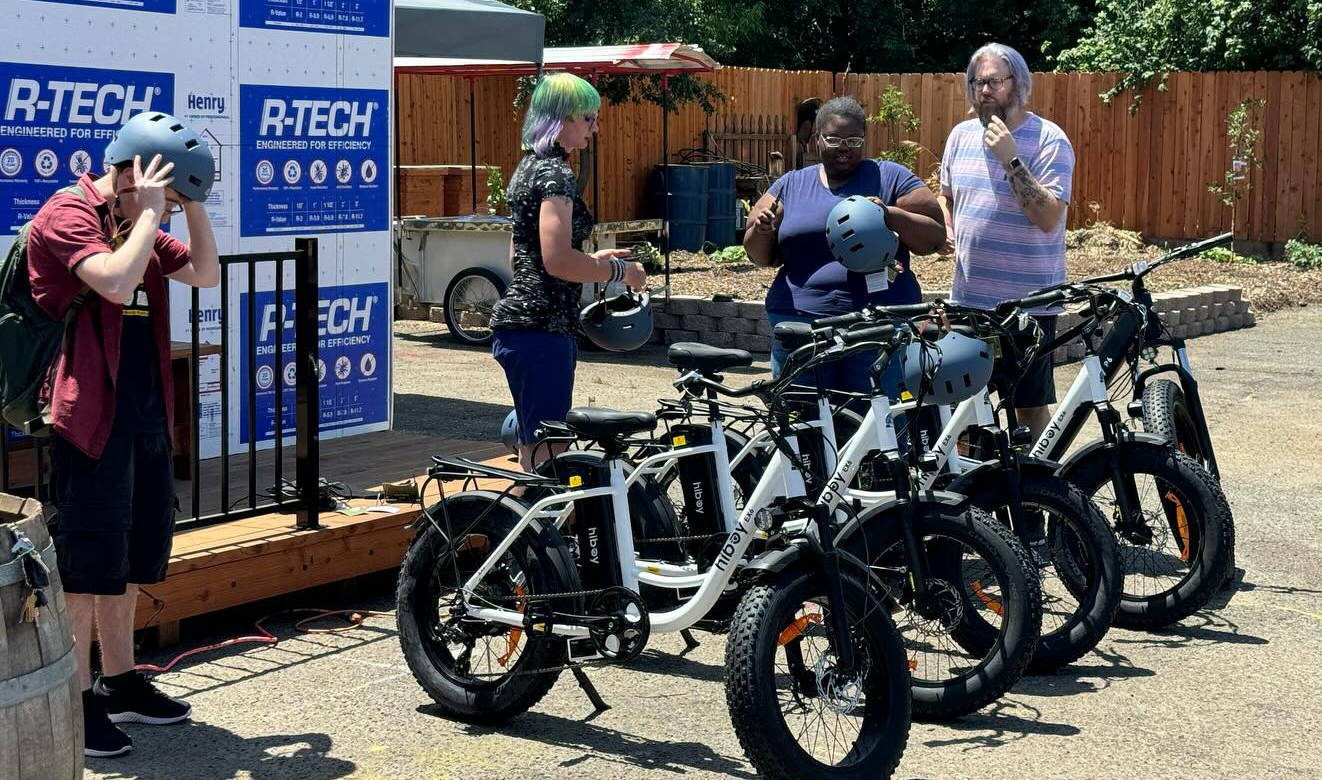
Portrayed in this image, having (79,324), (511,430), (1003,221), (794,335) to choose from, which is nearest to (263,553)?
(511,430)

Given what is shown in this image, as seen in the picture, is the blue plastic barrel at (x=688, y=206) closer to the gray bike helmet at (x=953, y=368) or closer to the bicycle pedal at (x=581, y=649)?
the gray bike helmet at (x=953, y=368)

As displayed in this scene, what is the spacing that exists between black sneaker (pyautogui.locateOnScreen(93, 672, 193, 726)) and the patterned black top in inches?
62.4

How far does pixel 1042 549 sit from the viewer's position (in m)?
5.38

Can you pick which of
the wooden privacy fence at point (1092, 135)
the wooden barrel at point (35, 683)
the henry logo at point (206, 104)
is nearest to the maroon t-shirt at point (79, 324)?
the wooden barrel at point (35, 683)

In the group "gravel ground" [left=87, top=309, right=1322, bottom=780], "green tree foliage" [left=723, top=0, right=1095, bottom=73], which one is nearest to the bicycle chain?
"gravel ground" [left=87, top=309, right=1322, bottom=780]

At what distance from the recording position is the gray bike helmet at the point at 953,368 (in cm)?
501

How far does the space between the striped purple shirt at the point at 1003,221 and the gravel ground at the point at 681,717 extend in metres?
1.43

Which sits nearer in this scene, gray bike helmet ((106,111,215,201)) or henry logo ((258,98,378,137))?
gray bike helmet ((106,111,215,201))

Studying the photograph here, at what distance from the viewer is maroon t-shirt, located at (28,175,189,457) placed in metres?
4.32

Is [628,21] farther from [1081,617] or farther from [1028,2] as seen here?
[1081,617]

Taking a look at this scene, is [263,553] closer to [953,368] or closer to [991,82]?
[953,368]

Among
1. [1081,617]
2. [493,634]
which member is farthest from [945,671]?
[493,634]

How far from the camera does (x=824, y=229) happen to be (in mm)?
5945

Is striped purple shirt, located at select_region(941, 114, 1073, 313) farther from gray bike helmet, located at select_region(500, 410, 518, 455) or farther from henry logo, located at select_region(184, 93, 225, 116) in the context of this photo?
henry logo, located at select_region(184, 93, 225, 116)
